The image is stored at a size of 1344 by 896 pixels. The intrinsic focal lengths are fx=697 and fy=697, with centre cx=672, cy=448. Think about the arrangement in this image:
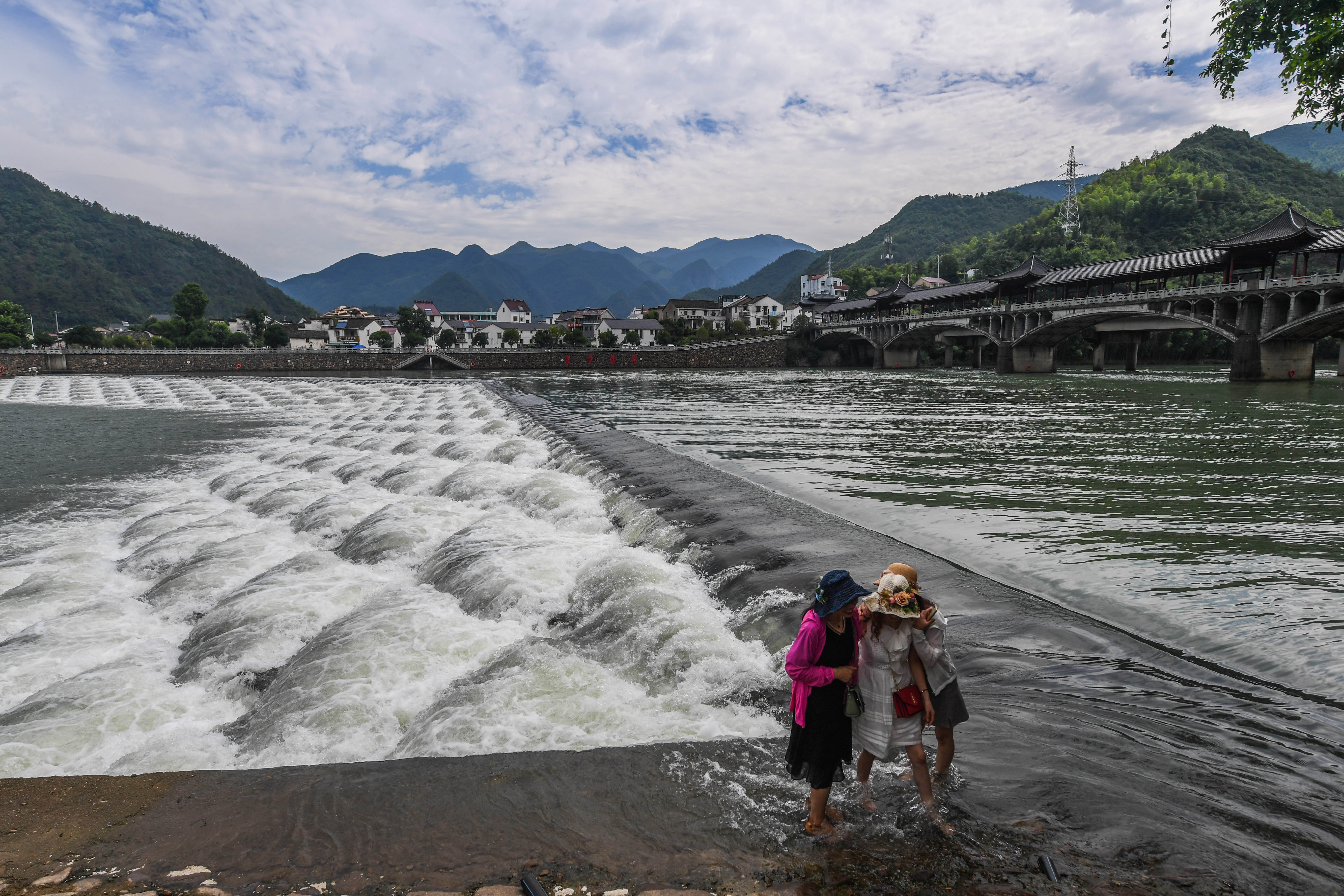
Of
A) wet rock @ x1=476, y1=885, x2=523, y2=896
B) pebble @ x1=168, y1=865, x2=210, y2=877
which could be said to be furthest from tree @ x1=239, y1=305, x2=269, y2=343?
wet rock @ x1=476, y1=885, x2=523, y2=896

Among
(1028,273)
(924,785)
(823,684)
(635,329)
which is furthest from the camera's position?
(635,329)

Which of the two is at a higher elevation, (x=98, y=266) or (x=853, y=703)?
(x=98, y=266)

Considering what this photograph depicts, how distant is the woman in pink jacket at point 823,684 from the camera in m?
3.40

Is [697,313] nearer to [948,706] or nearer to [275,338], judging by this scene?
[275,338]

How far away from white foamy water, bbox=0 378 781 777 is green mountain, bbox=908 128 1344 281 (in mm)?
95649

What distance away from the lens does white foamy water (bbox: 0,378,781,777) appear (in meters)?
5.28

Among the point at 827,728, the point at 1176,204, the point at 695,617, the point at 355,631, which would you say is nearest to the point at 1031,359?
the point at 1176,204

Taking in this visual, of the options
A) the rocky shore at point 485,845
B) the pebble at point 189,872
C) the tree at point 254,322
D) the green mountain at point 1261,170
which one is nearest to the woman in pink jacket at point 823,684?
the rocky shore at point 485,845

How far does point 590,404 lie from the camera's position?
35.2 m

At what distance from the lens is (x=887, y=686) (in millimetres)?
3494

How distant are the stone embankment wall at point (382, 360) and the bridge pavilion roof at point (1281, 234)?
50957 mm

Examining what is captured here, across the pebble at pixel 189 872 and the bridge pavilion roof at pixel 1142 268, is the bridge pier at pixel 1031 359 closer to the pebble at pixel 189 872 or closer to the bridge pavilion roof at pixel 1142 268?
the bridge pavilion roof at pixel 1142 268

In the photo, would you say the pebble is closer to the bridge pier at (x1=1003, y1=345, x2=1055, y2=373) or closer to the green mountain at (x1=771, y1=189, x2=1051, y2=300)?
the bridge pier at (x1=1003, y1=345, x2=1055, y2=373)

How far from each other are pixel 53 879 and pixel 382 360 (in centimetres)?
8639
